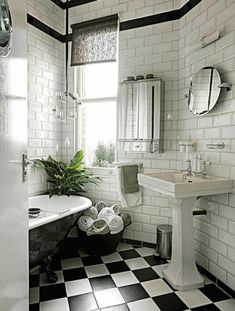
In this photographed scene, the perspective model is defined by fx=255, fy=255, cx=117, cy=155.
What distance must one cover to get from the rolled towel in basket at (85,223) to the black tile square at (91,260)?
→ 1.10ft

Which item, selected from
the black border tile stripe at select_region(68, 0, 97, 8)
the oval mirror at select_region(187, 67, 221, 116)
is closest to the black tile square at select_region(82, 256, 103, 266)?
the oval mirror at select_region(187, 67, 221, 116)

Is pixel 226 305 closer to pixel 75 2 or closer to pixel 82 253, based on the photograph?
pixel 82 253

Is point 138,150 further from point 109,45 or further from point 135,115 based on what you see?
point 109,45

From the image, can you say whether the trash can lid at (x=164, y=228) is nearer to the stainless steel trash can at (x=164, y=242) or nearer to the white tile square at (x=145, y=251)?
the stainless steel trash can at (x=164, y=242)

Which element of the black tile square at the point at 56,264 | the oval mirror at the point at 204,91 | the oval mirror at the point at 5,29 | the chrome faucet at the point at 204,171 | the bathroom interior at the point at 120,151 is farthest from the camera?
the black tile square at the point at 56,264

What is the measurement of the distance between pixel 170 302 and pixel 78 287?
81 centimetres

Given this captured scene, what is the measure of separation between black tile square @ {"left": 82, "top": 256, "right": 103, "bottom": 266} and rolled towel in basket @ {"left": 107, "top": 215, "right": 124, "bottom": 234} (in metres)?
0.33

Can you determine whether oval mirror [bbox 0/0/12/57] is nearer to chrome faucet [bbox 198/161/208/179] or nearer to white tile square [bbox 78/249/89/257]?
chrome faucet [bbox 198/161/208/179]

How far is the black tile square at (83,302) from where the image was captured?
199 cm

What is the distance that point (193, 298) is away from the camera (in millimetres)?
2158

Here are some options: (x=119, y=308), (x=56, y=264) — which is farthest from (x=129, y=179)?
(x=119, y=308)

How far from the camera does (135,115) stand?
3111 millimetres

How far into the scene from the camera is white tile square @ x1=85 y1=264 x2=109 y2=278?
8.21 feet

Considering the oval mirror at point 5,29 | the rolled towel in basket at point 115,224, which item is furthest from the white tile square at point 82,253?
the oval mirror at point 5,29
